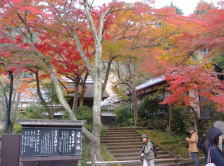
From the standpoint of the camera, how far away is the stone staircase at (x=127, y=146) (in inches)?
475

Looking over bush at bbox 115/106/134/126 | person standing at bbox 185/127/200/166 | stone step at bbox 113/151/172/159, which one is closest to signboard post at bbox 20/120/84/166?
person standing at bbox 185/127/200/166

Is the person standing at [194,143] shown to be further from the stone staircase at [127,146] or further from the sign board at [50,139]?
the sign board at [50,139]

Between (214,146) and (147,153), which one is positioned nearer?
(214,146)

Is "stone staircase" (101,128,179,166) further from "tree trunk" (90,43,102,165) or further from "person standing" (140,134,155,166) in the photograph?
"person standing" (140,134,155,166)

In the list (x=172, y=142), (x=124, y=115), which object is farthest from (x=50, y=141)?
(x=124, y=115)

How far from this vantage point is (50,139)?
7.62 metres

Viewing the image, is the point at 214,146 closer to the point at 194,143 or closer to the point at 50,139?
the point at 50,139

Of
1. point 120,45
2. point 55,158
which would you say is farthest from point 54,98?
point 55,158

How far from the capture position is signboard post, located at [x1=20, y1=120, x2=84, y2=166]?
24.3 ft

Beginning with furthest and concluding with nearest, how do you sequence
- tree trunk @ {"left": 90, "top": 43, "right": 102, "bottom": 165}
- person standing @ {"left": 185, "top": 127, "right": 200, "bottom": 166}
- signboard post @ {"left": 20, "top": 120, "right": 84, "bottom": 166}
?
person standing @ {"left": 185, "top": 127, "right": 200, "bottom": 166}, tree trunk @ {"left": 90, "top": 43, "right": 102, "bottom": 165}, signboard post @ {"left": 20, "top": 120, "right": 84, "bottom": 166}

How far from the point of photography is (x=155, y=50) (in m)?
14.2

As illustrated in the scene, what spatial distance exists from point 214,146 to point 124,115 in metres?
18.4

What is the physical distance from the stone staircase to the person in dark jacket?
8.07 m

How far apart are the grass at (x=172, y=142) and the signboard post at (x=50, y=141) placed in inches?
277
